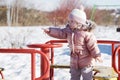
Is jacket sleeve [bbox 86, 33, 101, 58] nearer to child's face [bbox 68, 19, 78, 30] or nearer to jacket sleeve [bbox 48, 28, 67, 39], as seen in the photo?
child's face [bbox 68, 19, 78, 30]

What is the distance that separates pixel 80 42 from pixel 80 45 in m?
0.03

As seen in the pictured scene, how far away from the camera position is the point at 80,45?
402 centimetres

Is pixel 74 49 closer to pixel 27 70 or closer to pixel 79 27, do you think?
pixel 79 27

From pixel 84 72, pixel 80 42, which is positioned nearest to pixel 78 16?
pixel 80 42

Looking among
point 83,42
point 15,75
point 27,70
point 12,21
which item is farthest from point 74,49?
point 12,21

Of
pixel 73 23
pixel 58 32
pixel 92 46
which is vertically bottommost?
Answer: pixel 92 46

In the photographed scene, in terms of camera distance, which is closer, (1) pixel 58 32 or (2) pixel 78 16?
(2) pixel 78 16

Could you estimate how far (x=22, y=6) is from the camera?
3356 cm

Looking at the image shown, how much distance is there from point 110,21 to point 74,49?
89.5 feet

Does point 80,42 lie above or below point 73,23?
below

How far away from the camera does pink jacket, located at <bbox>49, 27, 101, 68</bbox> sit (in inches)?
157

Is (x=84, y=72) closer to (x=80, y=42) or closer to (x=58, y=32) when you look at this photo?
(x=80, y=42)

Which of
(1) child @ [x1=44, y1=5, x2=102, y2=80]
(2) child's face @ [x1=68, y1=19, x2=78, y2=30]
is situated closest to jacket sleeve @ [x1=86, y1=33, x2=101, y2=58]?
(1) child @ [x1=44, y1=5, x2=102, y2=80]

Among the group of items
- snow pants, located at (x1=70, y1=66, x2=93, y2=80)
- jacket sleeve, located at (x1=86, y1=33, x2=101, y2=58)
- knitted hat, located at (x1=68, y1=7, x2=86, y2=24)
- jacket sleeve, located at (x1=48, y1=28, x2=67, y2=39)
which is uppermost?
knitted hat, located at (x1=68, y1=7, x2=86, y2=24)
